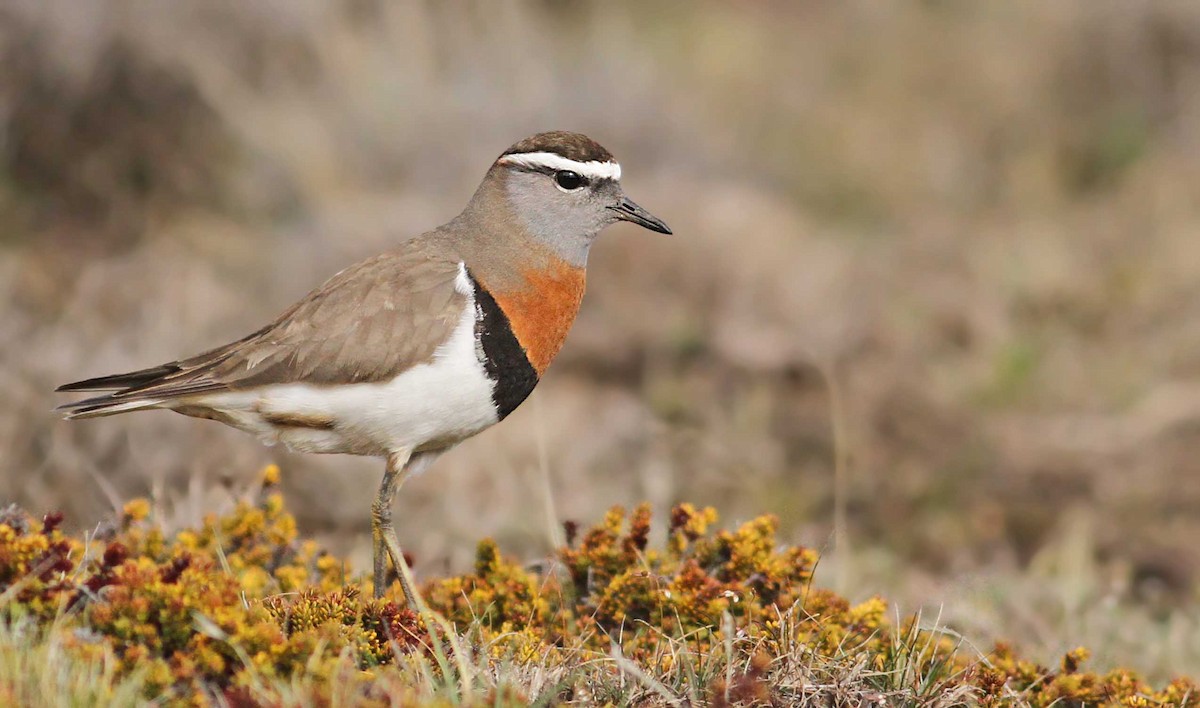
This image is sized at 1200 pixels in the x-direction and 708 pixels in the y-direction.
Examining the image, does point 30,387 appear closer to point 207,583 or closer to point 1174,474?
point 207,583

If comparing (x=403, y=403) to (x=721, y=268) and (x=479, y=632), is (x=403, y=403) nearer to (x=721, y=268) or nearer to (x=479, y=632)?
(x=479, y=632)

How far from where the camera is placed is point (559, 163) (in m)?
5.19

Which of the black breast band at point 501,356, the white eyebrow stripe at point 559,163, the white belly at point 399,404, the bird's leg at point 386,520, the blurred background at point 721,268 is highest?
the blurred background at point 721,268

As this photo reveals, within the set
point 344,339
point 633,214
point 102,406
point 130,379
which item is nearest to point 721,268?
point 633,214

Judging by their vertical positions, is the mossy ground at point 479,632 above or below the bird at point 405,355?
below

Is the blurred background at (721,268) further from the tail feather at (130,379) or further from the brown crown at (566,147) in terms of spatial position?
the brown crown at (566,147)

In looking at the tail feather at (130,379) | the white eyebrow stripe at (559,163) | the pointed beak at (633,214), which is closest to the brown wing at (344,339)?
the tail feather at (130,379)

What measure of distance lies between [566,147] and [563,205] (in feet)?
0.72

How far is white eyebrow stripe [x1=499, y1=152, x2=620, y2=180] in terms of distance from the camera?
519cm

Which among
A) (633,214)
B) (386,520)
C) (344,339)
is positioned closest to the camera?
(344,339)

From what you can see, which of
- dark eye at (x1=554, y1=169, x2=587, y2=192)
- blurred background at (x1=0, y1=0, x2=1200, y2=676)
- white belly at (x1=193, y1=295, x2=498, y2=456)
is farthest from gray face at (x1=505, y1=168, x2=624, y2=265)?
blurred background at (x1=0, y1=0, x2=1200, y2=676)

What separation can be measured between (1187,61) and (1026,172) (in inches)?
81.3

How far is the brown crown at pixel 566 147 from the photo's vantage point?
520 centimetres

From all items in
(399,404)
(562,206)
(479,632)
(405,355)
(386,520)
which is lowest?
(479,632)
